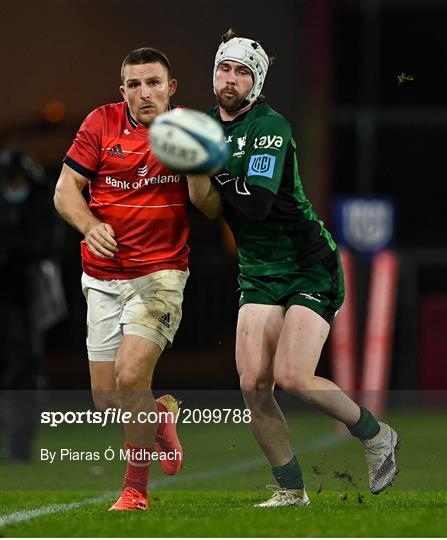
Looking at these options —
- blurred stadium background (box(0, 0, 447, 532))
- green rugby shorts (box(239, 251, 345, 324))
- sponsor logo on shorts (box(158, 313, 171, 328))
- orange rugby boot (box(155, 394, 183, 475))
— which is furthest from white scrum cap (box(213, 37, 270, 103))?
blurred stadium background (box(0, 0, 447, 532))

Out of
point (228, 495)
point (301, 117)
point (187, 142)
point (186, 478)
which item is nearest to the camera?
point (187, 142)

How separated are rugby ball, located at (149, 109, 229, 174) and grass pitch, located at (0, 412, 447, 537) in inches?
65.5

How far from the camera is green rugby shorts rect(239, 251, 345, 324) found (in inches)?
316

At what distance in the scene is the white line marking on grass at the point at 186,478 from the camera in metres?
7.80

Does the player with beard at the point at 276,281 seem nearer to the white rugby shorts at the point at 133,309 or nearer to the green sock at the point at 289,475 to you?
the green sock at the point at 289,475

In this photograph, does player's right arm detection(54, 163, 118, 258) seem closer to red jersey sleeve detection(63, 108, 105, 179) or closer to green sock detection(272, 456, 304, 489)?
red jersey sleeve detection(63, 108, 105, 179)

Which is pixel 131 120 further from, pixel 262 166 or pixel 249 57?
pixel 262 166

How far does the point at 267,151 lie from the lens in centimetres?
780

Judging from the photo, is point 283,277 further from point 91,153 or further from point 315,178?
point 315,178

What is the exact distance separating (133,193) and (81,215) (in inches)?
12.5

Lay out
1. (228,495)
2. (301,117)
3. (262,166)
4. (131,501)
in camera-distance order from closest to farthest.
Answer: (262,166) < (131,501) < (228,495) < (301,117)

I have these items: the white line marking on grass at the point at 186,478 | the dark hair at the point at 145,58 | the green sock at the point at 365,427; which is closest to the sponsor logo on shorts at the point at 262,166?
the dark hair at the point at 145,58

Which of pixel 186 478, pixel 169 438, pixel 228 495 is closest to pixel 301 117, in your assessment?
pixel 186 478

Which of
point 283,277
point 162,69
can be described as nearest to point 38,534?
point 283,277
